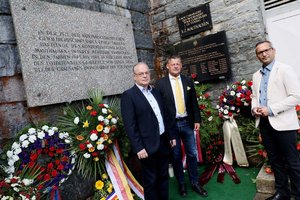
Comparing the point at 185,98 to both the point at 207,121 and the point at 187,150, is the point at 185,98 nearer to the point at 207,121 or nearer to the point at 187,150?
the point at 187,150

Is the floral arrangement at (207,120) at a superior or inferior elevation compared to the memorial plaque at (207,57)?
inferior

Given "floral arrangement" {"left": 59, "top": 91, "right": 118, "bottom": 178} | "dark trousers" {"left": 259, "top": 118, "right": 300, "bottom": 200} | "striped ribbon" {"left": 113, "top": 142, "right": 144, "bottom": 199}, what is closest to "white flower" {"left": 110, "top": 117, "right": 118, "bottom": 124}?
"floral arrangement" {"left": 59, "top": 91, "right": 118, "bottom": 178}

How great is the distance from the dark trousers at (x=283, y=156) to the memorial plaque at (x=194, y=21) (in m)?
2.13

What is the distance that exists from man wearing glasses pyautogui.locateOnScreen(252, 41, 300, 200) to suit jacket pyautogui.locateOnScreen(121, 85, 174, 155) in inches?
37.8

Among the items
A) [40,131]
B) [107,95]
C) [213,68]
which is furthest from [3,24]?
[213,68]

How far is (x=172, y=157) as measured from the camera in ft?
9.19

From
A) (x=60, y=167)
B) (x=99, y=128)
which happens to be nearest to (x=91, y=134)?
(x=99, y=128)

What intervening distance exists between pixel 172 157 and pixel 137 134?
83cm

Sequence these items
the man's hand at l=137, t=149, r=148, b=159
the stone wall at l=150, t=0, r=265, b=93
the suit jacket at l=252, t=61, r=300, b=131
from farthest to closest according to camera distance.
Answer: the stone wall at l=150, t=0, r=265, b=93, the man's hand at l=137, t=149, r=148, b=159, the suit jacket at l=252, t=61, r=300, b=131

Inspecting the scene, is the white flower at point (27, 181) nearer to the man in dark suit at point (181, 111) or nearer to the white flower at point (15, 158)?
the white flower at point (15, 158)

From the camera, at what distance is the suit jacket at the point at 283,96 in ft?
6.59

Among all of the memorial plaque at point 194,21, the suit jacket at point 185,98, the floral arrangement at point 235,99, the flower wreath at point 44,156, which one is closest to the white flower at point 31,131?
the flower wreath at point 44,156

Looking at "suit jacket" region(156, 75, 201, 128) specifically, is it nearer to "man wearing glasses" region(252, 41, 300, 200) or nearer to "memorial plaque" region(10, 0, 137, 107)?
"man wearing glasses" region(252, 41, 300, 200)

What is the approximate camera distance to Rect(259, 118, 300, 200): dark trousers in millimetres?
2053
